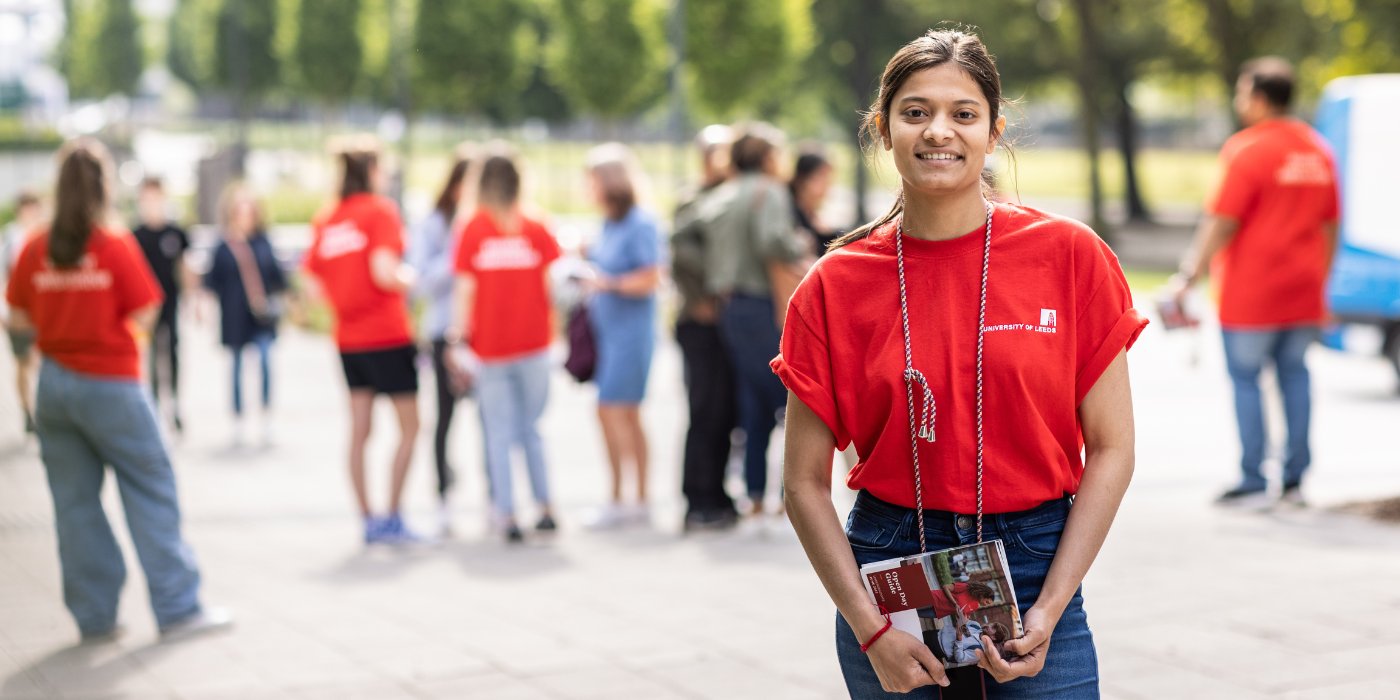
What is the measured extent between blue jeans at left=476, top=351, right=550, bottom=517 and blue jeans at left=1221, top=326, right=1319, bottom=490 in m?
3.43

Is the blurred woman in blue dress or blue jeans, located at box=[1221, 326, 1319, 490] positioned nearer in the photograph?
blue jeans, located at box=[1221, 326, 1319, 490]

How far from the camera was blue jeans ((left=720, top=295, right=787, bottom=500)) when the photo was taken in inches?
322

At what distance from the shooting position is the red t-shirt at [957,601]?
2721 mm

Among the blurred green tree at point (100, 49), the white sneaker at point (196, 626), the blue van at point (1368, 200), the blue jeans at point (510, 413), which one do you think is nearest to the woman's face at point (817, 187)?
the blue jeans at point (510, 413)

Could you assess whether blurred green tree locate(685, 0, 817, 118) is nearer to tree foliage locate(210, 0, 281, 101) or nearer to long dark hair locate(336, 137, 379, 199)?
long dark hair locate(336, 137, 379, 199)

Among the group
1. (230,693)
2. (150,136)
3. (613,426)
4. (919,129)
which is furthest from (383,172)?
(150,136)

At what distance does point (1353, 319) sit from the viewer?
14.3m

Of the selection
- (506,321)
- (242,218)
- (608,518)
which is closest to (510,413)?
(506,321)

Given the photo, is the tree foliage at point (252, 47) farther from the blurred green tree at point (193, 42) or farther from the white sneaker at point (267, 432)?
the white sneaker at point (267, 432)

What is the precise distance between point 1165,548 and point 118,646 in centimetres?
435

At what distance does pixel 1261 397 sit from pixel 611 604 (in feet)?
12.1

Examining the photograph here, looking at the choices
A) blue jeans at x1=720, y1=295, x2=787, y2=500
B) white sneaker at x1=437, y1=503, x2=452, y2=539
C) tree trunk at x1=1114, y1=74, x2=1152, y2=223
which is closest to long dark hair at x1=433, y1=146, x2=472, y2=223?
white sneaker at x1=437, y1=503, x2=452, y2=539

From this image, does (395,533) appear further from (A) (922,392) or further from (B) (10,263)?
(A) (922,392)

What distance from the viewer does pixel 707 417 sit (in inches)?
342
